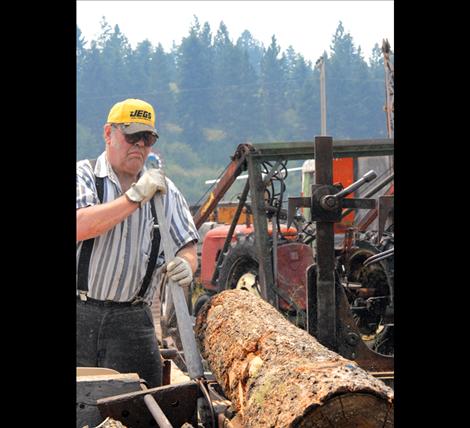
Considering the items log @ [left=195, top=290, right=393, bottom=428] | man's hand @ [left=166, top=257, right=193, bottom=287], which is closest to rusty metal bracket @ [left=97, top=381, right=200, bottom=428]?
log @ [left=195, top=290, right=393, bottom=428]

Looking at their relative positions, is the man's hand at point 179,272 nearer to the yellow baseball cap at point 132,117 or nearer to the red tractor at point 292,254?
the yellow baseball cap at point 132,117

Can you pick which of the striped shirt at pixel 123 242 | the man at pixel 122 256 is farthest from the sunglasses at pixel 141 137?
the striped shirt at pixel 123 242

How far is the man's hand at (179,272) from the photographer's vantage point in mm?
3539

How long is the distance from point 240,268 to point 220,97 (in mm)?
63652

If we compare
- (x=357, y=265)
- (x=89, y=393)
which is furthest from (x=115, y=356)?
(x=357, y=265)

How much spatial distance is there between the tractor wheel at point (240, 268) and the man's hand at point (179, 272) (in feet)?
12.0

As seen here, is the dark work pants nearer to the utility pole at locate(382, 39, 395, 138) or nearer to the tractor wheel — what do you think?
the tractor wheel

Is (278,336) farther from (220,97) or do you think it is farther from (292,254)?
(220,97)

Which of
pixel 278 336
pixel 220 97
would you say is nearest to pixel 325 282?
pixel 278 336

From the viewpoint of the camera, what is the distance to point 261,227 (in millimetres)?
6199
